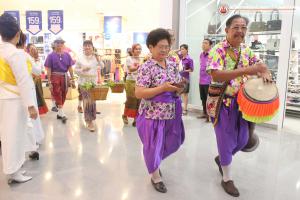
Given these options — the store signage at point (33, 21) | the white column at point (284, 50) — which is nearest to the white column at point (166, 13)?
the white column at point (284, 50)

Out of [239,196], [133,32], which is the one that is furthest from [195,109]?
[133,32]

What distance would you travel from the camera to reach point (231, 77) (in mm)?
2283

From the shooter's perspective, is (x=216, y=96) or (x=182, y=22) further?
(x=182, y=22)

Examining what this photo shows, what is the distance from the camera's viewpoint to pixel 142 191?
8.84 feet

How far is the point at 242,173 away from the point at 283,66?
2.49 meters

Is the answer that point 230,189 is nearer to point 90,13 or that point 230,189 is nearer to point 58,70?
point 58,70

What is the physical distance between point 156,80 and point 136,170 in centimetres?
120

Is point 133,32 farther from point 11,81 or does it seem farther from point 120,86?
point 11,81

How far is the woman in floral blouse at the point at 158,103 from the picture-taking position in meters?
2.44

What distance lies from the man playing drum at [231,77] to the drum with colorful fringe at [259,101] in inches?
3.2

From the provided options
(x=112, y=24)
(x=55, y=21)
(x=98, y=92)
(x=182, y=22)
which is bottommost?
(x=98, y=92)

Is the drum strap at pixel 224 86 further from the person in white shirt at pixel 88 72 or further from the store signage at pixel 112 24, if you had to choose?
the store signage at pixel 112 24

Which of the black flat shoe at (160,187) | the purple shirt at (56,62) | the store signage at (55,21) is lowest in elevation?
the black flat shoe at (160,187)

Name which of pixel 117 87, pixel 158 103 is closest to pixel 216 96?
pixel 158 103
